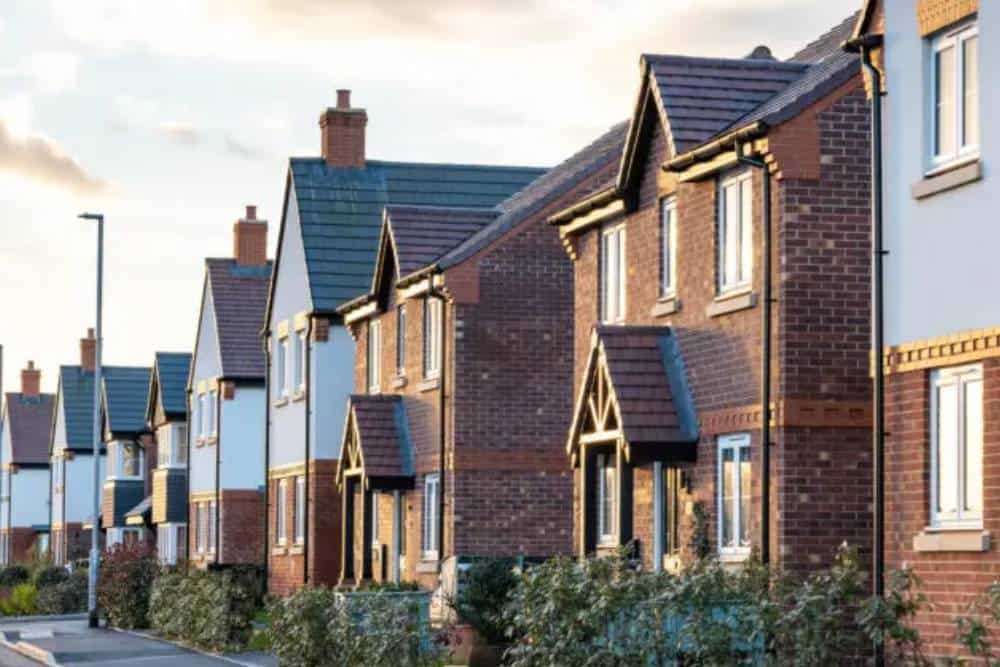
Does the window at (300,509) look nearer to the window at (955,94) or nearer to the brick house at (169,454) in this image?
the brick house at (169,454)

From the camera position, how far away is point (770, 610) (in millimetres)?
17953

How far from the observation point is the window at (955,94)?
18.6 metres

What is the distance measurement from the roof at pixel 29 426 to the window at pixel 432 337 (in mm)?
62530

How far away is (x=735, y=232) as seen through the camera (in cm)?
2448

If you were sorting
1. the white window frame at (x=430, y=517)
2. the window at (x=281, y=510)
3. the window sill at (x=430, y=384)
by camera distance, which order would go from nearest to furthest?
the window sill at (x=430, y=384), the white window frame at (x=430, y=517), the window at (x=281, y=510)

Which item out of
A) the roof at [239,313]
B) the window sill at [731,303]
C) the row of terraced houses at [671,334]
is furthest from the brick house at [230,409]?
the window sill at [731,303]

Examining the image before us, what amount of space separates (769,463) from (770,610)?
521 cm

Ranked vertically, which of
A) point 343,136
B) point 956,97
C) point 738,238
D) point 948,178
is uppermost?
point 343,136

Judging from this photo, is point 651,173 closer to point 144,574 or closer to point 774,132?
point 774,132

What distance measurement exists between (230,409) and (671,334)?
30.6 metres

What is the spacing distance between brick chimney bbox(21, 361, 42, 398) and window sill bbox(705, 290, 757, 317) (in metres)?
83.9

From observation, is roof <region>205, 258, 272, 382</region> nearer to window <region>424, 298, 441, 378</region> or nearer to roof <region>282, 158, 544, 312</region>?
roof <region>282, 158, 544, 312</region>

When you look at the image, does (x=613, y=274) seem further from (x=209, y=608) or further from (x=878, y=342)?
(x=209, y=608)

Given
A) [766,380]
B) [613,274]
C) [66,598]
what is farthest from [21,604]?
[766,380]
